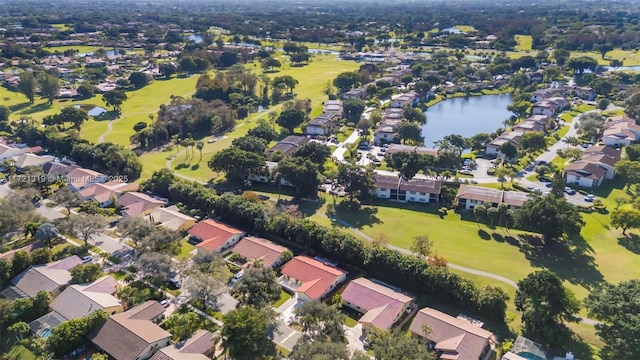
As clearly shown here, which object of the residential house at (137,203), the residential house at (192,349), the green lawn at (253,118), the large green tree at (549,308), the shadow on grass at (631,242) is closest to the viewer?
the residential house at (192,349)

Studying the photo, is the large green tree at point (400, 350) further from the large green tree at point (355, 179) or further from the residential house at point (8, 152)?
the residential house at point (8, 152)

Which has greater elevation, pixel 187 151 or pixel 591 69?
pixel 591 69

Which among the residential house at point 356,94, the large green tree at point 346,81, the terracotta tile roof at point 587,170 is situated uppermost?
the large green tree at point 346,81

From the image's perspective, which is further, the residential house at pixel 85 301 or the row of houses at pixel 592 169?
the row of houses at pixel 592 169

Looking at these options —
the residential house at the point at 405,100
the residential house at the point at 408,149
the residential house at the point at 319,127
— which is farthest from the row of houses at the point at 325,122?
the residential house at the point at 408,149

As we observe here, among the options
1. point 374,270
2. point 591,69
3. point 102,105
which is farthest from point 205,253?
point 591,69

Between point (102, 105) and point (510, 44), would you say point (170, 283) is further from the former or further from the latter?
point (510, 44)

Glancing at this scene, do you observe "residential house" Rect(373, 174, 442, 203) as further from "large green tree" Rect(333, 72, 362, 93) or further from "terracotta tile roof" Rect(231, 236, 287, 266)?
"large green tree" Rect(333, 72, 362, 93)
